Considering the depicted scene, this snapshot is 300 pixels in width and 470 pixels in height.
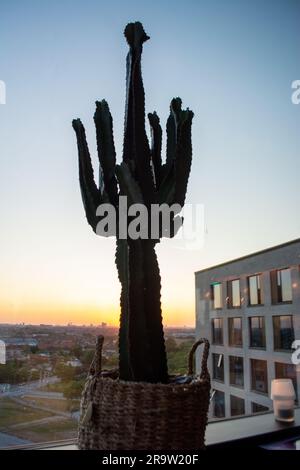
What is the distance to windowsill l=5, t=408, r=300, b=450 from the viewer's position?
1317 millimetres

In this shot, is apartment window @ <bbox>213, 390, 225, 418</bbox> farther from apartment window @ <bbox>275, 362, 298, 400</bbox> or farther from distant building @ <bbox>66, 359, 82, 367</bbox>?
apartment window @ <bbox>275, 362, 298, 400</bbox>

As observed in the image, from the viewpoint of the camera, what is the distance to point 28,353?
44.6 inches

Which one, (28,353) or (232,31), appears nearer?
(28,353)

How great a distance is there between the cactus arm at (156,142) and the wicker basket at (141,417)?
0.60m

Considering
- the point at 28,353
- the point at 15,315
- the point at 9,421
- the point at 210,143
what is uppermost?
the point at 210,143

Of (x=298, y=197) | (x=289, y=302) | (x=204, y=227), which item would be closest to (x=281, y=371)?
(x=289, y=302)

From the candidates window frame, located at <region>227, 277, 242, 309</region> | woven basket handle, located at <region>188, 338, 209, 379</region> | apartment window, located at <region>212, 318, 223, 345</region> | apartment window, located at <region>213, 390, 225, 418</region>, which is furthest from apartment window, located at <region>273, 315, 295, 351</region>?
woven basket handle, located at <region>188, 338, 209, 379</region>

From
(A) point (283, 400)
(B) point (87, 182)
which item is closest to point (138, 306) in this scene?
(B) point (87, 182)

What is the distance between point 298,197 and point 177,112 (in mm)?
1424

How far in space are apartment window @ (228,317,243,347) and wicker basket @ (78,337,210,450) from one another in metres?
7.00

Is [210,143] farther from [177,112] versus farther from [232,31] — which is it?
[177,112]

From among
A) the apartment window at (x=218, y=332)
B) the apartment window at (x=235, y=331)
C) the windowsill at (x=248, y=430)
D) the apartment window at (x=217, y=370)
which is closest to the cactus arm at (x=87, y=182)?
the windowsill at (x=248, y=430)

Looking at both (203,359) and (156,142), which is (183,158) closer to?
(156,142)
